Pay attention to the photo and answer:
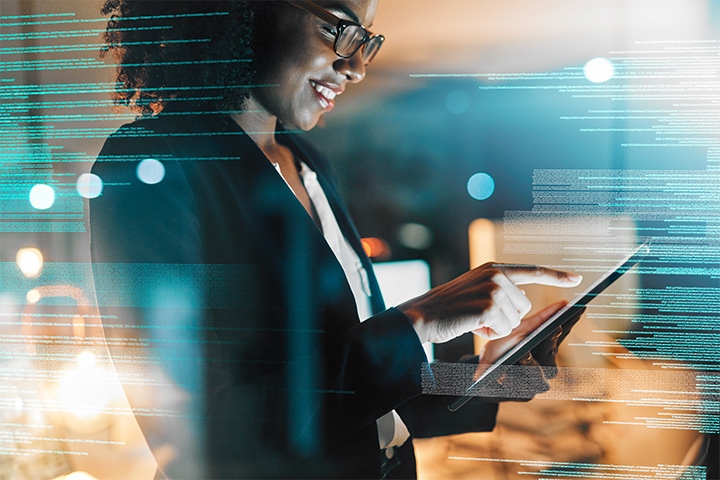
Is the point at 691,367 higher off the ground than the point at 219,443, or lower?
higher

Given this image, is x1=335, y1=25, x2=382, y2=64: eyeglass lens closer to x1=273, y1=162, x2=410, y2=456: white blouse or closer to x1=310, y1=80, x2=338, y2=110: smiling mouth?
x1=310, y1=80, x2=338, y2=110: smiling mouth

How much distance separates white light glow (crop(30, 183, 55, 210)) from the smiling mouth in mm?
644

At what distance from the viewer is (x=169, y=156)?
1.07 meters

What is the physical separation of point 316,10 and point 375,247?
0.48 metres

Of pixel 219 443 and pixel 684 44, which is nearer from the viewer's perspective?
pixel 684 44

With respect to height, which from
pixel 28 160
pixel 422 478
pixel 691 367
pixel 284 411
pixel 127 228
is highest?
pixel 28 160

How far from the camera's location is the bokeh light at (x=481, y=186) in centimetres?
100

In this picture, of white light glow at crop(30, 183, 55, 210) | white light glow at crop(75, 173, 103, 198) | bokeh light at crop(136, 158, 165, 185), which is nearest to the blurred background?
bokeh light at crop(136, 158, 165, 185)

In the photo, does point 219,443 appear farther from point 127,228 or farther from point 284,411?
Answer: point 127,228

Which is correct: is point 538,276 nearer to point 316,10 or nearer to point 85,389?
point 316,10

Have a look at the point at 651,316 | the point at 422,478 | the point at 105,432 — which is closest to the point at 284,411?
the point at 422,478

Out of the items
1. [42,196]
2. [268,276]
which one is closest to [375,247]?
[268,276]

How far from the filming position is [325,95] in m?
1.03

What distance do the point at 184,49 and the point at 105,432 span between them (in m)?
0.86
